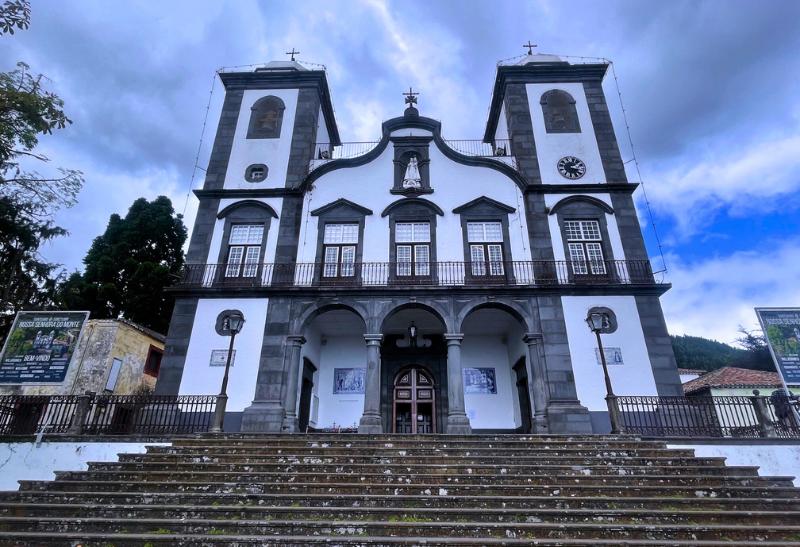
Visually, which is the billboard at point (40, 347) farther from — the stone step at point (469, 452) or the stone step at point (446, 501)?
the stone step at point (446, 501)

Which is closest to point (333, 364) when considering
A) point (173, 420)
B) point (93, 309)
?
point (173, 420)

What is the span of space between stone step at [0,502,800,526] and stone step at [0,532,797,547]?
1.51ft

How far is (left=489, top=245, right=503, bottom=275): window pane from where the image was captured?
46.3ft

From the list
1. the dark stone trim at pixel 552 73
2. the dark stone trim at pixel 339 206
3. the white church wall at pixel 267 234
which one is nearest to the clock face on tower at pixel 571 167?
the dark stone trim at pixel 552 73

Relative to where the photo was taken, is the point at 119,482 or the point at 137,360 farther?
the point at 137,360

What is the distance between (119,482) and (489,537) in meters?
6.05

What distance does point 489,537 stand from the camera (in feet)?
19.3

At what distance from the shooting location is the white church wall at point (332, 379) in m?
14.3

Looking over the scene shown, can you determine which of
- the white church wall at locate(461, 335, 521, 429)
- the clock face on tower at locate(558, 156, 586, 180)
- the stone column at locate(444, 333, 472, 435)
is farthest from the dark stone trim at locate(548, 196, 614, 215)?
the stone column at locate(444, 333, 472, 435)

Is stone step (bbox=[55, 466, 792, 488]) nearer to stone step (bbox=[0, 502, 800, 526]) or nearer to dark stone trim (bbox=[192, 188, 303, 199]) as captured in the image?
stone step (bbox=[0, 502, 800, 526])

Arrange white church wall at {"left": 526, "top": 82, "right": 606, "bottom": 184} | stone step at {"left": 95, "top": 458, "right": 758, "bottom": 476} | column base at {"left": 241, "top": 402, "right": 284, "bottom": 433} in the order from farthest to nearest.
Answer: white church wall at {"left": 526, "top": 82, "right": 606, "bottom": 184} → column base at {"left": 241, "top": 402, "right": 284, "bottom": 433} → stone step at {"left": 95, "top": 458, "right": 758, "bottom": 476}

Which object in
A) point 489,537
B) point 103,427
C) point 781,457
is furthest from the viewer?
point 103,427

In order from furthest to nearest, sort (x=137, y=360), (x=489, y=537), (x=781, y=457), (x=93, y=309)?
(x=93, y=309)
(x=137, y=360)
(x=781, y=457)
(x=489, y=537)

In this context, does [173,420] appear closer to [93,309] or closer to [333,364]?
[333,364]
